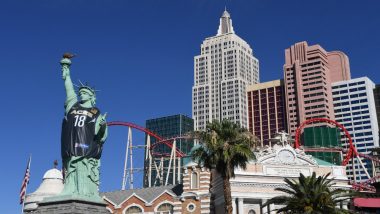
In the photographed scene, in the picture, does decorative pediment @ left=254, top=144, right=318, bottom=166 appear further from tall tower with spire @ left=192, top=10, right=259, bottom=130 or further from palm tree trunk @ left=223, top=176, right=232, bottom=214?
tall tower with spire @ left=192, top=10, right=259, bottom=130

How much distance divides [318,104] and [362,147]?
22.9 metres

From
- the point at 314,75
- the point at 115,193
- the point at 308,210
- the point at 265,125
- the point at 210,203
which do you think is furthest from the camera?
the point at 265,125

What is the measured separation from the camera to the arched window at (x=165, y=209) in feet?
201

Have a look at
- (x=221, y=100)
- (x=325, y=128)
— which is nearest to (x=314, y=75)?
(x=325, y=128)

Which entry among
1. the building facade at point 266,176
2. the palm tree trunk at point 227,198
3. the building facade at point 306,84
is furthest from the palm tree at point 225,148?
the building facade at point 306,84

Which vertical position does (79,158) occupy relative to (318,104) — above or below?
below

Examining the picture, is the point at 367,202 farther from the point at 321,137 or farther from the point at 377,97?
the point at 377,97

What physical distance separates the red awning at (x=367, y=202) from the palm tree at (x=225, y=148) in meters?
21.3

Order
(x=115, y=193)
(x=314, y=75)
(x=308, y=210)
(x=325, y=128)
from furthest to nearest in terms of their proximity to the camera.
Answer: (x=314, y=75) < (x=325, y=128) < (x=115, y=193) < (x=308, y=210)

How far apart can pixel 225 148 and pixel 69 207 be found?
15.2m

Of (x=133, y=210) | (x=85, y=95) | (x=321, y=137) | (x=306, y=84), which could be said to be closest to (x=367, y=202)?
(x=133, y=210)

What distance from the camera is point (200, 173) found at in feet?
195

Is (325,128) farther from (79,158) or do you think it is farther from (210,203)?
(79,158)

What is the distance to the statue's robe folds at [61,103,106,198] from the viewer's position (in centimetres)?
4578
